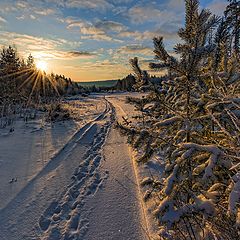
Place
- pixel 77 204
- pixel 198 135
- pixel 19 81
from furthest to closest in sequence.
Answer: pixel 19 81
pixel 77 204
pixel 198 135

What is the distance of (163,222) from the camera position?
188cm

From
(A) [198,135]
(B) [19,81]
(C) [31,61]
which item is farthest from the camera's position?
(C) [31,61]

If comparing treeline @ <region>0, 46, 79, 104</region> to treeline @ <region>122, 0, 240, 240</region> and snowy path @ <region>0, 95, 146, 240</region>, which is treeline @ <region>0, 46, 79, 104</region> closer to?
snowy path @ <region>0, 95, 146, 240</region>

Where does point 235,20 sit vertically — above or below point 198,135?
above

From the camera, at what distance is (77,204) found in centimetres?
397

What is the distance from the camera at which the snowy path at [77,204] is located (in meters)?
3.22

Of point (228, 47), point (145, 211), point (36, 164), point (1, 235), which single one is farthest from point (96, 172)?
point (228, 47)

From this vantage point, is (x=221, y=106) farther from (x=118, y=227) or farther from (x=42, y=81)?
(x=42, y=81)

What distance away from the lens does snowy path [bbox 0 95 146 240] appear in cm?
322

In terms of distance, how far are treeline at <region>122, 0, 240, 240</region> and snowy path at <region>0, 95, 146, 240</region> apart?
110 centimetres

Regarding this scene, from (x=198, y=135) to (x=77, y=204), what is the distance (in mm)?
2559

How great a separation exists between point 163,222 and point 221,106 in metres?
1.17

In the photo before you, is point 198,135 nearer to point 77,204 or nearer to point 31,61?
point 77,204

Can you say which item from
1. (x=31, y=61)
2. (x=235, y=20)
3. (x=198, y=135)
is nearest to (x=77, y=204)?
(x=198, y=135)
